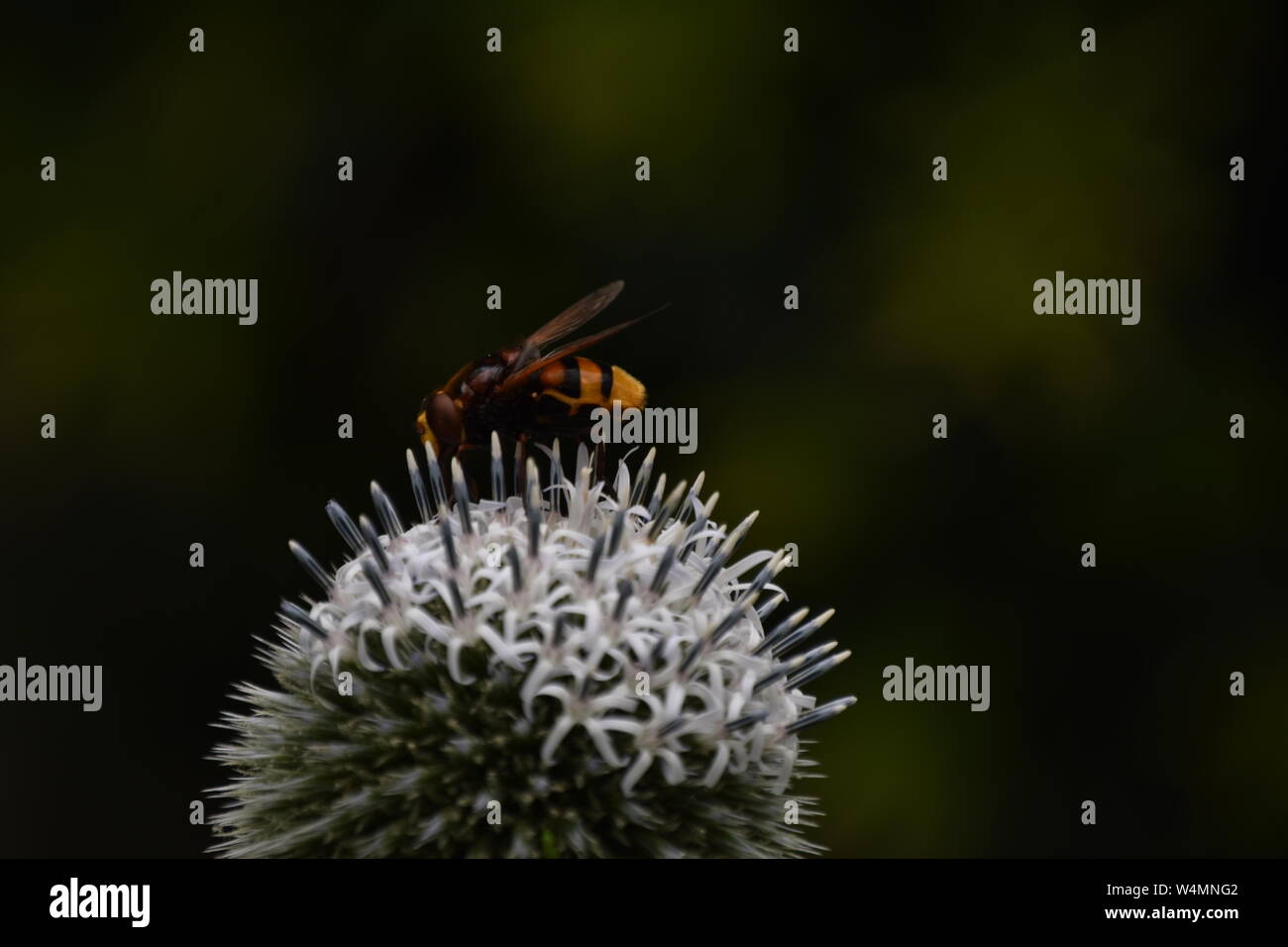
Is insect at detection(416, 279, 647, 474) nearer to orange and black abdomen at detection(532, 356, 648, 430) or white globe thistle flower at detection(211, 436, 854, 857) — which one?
orange and black abdomen at detection(532, 356, 648, 430)

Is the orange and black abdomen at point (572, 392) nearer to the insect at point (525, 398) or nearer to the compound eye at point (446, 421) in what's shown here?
the insect at point (525, 398)

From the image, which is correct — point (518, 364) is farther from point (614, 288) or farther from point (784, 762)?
point (784, 762)

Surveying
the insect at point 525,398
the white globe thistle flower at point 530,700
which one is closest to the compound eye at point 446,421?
the insect at point 525,398

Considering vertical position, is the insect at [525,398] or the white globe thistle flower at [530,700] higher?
the insect at [525,398]

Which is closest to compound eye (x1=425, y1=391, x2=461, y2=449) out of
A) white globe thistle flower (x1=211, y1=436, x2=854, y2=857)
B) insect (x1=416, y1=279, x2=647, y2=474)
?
insect (x1=416, y1=279, x2=647, y2=474)

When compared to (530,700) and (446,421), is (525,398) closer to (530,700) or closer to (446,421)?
(446,421)
